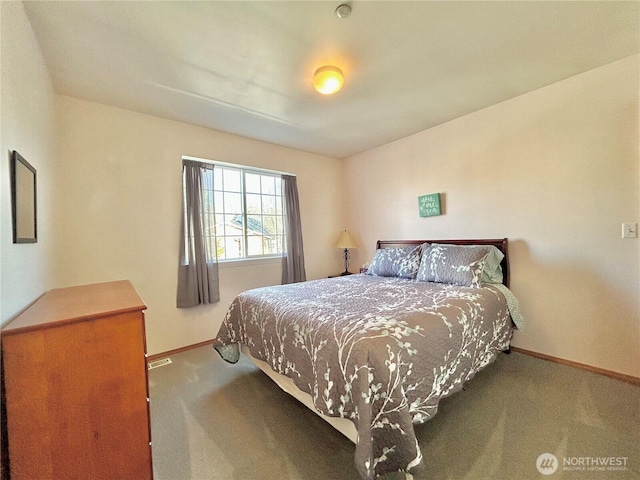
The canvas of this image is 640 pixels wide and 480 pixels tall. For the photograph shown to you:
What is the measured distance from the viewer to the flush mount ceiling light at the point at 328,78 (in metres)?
1.92

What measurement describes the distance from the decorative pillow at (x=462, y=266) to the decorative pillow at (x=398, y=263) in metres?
0.16

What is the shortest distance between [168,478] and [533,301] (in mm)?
3103

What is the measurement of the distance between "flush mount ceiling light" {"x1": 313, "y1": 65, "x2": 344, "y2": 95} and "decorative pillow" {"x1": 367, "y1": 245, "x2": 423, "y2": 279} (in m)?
1.89

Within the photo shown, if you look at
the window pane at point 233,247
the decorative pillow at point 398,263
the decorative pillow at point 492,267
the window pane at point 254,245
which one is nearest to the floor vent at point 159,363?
the window pane at point 233,247

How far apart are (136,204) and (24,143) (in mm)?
1243

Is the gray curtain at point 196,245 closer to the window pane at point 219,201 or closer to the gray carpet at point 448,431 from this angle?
the window pane at point 219,201

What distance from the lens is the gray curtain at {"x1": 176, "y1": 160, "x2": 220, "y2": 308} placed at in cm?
286

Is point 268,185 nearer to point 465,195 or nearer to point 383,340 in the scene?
point 465,195

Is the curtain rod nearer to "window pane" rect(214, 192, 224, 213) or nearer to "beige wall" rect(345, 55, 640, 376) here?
"window pane" rect(214, 192, 224, 213)

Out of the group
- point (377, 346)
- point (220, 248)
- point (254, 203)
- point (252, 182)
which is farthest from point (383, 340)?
point (252, 182)

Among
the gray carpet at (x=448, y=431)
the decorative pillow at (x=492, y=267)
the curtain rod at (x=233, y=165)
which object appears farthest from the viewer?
the curtain rod at (x=233, y=165)

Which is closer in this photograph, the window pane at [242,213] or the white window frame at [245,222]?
the window pane at [242,213]

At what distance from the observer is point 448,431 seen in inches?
62.1

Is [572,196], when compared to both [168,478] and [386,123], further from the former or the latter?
[168,478]
